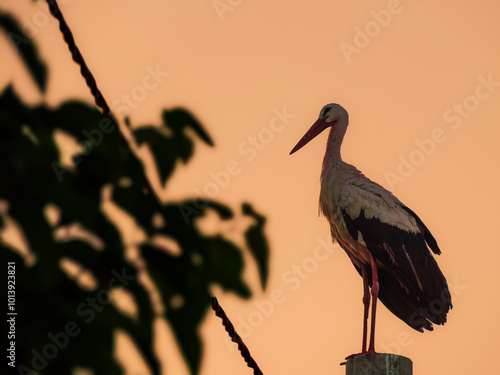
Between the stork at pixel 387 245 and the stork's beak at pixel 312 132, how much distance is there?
68 cm

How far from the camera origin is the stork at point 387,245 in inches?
271

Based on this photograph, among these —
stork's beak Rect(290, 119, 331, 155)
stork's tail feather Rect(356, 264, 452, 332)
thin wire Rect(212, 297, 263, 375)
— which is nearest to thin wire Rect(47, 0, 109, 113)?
thin wire Rect(212, 297, 263, 375)

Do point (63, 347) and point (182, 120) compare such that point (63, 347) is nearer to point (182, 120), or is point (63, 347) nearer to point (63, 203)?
point (63, 203)

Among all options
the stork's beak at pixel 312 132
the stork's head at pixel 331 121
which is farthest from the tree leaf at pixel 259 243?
the stork's head at pixel 331 121

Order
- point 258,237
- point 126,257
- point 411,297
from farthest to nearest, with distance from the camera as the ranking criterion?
1. point 411,297
2. point 258,237
3. point 126,257

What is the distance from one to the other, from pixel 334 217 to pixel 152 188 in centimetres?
635

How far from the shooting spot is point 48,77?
3.04ft

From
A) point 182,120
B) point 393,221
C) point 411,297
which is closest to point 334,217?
point 393,221

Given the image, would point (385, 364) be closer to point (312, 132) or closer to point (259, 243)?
point (259, 243)

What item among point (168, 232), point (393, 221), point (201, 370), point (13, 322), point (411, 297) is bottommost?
point (13, 322)

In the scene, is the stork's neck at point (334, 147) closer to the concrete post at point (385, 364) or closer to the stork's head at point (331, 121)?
the stork's head at point (331, 121)
